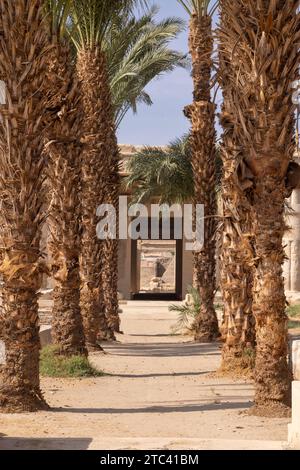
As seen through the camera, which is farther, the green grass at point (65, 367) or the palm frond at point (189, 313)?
the palm frond at point (189, 313)

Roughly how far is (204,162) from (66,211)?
6.09 meters

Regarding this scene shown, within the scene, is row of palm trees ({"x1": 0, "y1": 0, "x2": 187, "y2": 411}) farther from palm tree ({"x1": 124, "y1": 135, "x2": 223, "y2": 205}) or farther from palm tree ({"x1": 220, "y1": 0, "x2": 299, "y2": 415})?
palm tree ({"x1": 124, "y1": 135, "x2": 223, "y2": 205})

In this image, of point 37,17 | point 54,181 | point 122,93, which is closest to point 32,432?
point 37,17

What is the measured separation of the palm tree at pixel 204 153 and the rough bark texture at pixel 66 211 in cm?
565

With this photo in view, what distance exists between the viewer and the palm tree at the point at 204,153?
18.8 metres

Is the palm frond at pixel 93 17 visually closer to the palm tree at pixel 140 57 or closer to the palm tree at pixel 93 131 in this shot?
the palm tree at pixel 93 131

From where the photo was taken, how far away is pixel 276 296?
29.4 ft

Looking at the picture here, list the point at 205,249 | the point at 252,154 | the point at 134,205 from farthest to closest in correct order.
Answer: the point at 134,205, the point at 205,249, the point at 252,154

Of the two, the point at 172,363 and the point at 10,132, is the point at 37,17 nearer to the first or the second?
the point at 10,132

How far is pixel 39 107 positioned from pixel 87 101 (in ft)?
25.5

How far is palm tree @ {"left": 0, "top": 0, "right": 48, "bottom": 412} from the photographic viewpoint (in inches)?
371

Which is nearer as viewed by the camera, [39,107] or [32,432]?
[32,432]

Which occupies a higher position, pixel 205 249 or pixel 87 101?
pixel 87 101

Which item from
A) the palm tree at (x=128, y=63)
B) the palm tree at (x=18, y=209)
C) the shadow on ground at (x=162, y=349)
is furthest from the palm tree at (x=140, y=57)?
the palm tree at (x=18, y=209)
